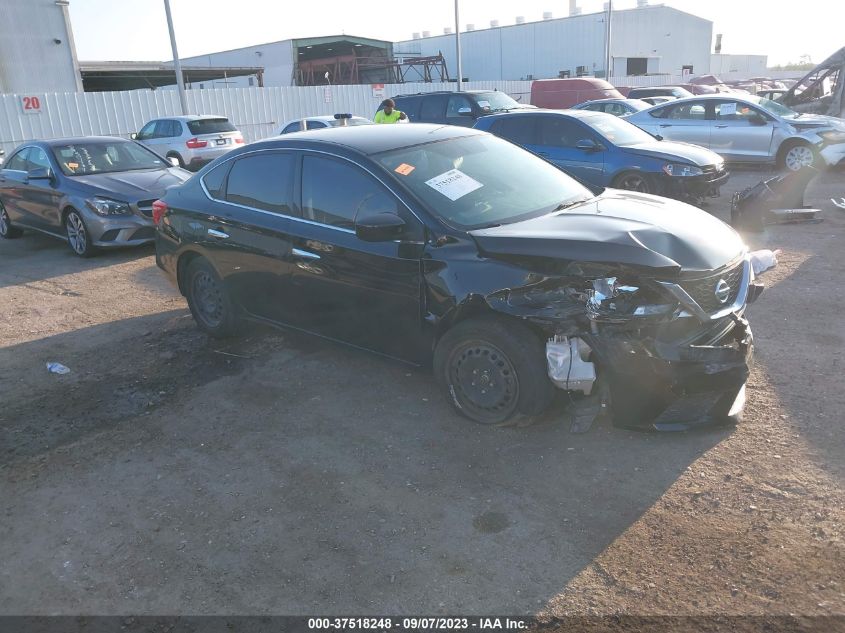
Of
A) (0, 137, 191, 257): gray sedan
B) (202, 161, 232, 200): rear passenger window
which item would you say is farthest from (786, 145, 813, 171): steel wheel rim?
(202, 161, 232, 200): rear passenger window

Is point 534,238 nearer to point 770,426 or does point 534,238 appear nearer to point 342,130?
point 770,426

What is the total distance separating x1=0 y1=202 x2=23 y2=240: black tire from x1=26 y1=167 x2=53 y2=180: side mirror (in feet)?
5.59

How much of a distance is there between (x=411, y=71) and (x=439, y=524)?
51.5 m

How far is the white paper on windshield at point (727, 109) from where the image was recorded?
13.8 meters

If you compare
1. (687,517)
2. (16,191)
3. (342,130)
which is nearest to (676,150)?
(342,130)

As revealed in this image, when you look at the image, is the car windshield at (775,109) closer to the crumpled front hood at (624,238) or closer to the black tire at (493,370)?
the crumpled front hood at (624,238)

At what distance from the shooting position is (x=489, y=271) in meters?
3.93

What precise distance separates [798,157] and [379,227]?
488 inches

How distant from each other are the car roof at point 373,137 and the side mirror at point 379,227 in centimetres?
68

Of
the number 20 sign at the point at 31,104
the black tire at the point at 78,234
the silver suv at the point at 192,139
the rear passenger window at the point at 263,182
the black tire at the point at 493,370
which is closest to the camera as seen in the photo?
the black tire at the point at 493,370

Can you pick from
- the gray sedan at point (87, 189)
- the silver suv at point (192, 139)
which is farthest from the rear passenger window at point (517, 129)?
the silver suv at point (192, 139)

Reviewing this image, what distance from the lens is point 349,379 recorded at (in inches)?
199

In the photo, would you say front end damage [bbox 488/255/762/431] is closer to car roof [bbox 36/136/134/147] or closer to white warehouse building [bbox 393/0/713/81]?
car roof [bbox 36/136/134/147]

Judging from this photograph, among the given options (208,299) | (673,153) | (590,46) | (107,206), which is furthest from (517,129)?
(590,46)
